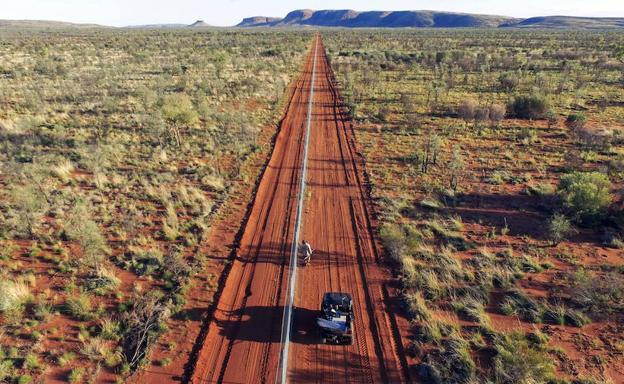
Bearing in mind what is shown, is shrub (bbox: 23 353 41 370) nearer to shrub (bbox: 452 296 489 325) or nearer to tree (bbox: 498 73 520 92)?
shrub (bbox: 452 296 489 325)

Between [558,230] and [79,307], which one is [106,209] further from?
[558,230]

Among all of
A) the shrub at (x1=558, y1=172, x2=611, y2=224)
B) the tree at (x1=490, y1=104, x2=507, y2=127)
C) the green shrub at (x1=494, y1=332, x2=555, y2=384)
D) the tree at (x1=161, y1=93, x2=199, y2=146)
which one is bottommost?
the green shrub at (x1=494, y1=332, x2=555, y2=384)

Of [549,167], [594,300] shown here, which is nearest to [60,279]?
[594,300]

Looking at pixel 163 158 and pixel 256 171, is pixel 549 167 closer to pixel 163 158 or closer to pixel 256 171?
pixel 256 171

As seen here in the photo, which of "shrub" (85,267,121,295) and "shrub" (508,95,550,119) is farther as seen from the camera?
"shrub" (508,95,550,119)

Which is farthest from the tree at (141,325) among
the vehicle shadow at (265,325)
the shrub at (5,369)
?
the shrub at (5,369)

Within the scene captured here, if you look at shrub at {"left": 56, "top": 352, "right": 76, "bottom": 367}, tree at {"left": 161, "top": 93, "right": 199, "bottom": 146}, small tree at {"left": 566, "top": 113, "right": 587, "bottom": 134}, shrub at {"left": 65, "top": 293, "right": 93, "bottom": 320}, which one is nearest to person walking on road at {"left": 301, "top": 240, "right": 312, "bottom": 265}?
shrub at {"left": 65, "top": 293, "right": 93, "bottom": 320}

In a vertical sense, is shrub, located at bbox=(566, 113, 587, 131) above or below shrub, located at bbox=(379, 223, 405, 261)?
above

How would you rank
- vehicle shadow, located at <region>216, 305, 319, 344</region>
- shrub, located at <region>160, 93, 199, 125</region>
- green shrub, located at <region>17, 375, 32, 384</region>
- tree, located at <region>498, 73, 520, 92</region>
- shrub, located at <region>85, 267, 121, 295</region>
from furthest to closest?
tree, located at <region>498, 73, 520, 92</region>, shrub, located at <region>160, 93, 199, 125</region>, shrub, located at <region>85, 267, 121, 295</region>, vehicle shadow, located at <region>216, 305, 319, 344</region>, green shrub, located at <region>17, 375, 32, 384</region>
